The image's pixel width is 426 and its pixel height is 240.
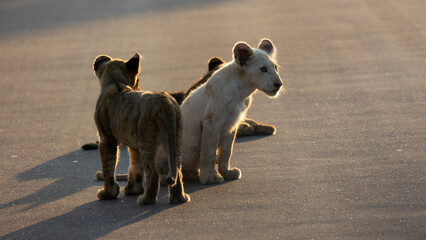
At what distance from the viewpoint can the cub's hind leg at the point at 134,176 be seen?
944cm

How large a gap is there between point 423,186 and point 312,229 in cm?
169

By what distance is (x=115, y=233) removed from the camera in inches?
323

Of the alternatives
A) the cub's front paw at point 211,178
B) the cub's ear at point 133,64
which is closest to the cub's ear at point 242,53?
the cub's ear at point 133,64

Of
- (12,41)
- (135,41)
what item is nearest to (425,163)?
(135,41)

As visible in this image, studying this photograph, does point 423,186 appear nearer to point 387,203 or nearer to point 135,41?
point 387,203

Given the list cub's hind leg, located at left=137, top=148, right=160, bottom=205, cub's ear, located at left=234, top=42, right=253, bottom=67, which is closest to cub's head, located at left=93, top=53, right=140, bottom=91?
cub's hind leg, located at left=137, top=148, right=160, bottom=205

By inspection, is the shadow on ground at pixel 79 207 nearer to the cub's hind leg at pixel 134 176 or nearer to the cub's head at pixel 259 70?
the cub's hind leg at pixel 134 176

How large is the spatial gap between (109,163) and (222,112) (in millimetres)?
1430

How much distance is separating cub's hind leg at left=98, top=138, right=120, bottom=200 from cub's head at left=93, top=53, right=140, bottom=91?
1.97 feet

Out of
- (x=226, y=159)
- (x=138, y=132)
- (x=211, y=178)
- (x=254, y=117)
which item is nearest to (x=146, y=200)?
(x=138, y=132)

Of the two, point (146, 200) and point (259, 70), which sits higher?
point (259, 70)

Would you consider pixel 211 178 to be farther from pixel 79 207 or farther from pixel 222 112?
pixel 79 207

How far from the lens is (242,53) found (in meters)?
10.1

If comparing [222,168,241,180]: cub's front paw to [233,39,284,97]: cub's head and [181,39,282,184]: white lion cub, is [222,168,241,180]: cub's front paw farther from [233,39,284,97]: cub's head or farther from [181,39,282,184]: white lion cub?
[233,39,284,97]: cub's head
